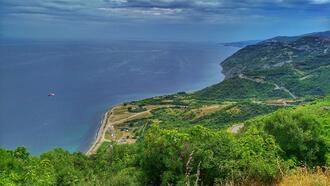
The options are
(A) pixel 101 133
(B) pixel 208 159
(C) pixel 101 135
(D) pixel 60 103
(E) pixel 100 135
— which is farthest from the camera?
(D) pixel 60 103

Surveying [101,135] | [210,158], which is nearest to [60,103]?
[101,135]

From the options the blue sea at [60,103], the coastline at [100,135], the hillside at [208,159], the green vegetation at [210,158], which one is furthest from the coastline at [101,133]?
the green vegetation at [210,158]

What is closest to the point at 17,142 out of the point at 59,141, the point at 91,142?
the point at 59,141

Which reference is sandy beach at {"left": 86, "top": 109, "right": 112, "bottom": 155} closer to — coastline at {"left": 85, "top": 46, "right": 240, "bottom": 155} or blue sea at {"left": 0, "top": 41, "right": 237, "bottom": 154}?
coastline at {"left": 85, "top": 46, "right": 240, "bottom": 155}

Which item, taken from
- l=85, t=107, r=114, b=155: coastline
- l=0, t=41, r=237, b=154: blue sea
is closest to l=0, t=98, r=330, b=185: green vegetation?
l=85, t=107, r=114, b=155: coastline

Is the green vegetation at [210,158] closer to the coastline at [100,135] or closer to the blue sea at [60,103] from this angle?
the coastline at [100,135]

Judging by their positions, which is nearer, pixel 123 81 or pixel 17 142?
pixel 17 142

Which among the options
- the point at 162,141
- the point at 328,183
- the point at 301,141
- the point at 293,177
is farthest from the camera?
the point at 301,141

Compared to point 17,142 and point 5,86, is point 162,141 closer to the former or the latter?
point 17,142

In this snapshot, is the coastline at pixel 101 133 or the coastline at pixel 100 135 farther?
the coastline at pixel 101 133

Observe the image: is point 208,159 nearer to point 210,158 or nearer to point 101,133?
point 210,158

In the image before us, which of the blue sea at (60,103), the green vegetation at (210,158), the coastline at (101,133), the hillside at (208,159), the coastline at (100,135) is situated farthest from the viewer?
the blue sea at (60,103)
